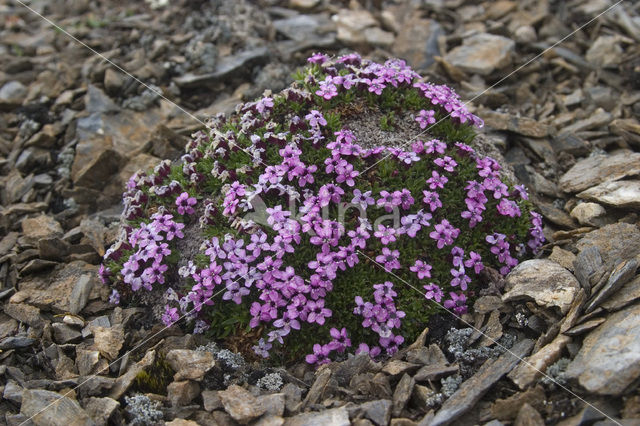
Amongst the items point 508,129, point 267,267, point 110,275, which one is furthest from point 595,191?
point 110,275

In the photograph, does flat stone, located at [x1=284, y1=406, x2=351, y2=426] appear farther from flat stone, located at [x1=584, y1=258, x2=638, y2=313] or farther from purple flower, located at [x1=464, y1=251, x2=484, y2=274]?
flat stone, located at [x1=584, y1=258, x2=638, y2=313]

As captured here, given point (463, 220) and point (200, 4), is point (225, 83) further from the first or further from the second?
point (463, 220)

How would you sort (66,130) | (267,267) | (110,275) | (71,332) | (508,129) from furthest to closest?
(66,130)
(508,129)
(110,275)
(71,332)
(267,267)

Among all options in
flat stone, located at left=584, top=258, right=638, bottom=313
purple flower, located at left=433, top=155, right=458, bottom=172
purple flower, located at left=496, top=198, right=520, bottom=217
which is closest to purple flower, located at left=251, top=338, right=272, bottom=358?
purple flower, located at left=433, top=155, right=458, bottom=172

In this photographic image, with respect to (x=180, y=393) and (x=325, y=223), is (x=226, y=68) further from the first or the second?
(x=180, y=393)

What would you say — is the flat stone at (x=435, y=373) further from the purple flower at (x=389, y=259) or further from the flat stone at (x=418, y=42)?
the flat stone at (x=418, y=42)

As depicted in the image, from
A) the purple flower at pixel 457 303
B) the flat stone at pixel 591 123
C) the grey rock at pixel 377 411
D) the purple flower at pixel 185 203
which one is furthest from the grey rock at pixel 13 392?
the flat stone at pixel 591 123

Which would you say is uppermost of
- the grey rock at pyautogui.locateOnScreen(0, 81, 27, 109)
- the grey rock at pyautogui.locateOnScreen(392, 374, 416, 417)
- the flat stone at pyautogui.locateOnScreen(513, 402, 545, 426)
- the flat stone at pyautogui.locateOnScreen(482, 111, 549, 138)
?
the flat stone at pyautogui.locateOnScreen(482, 111, 549, 138)
